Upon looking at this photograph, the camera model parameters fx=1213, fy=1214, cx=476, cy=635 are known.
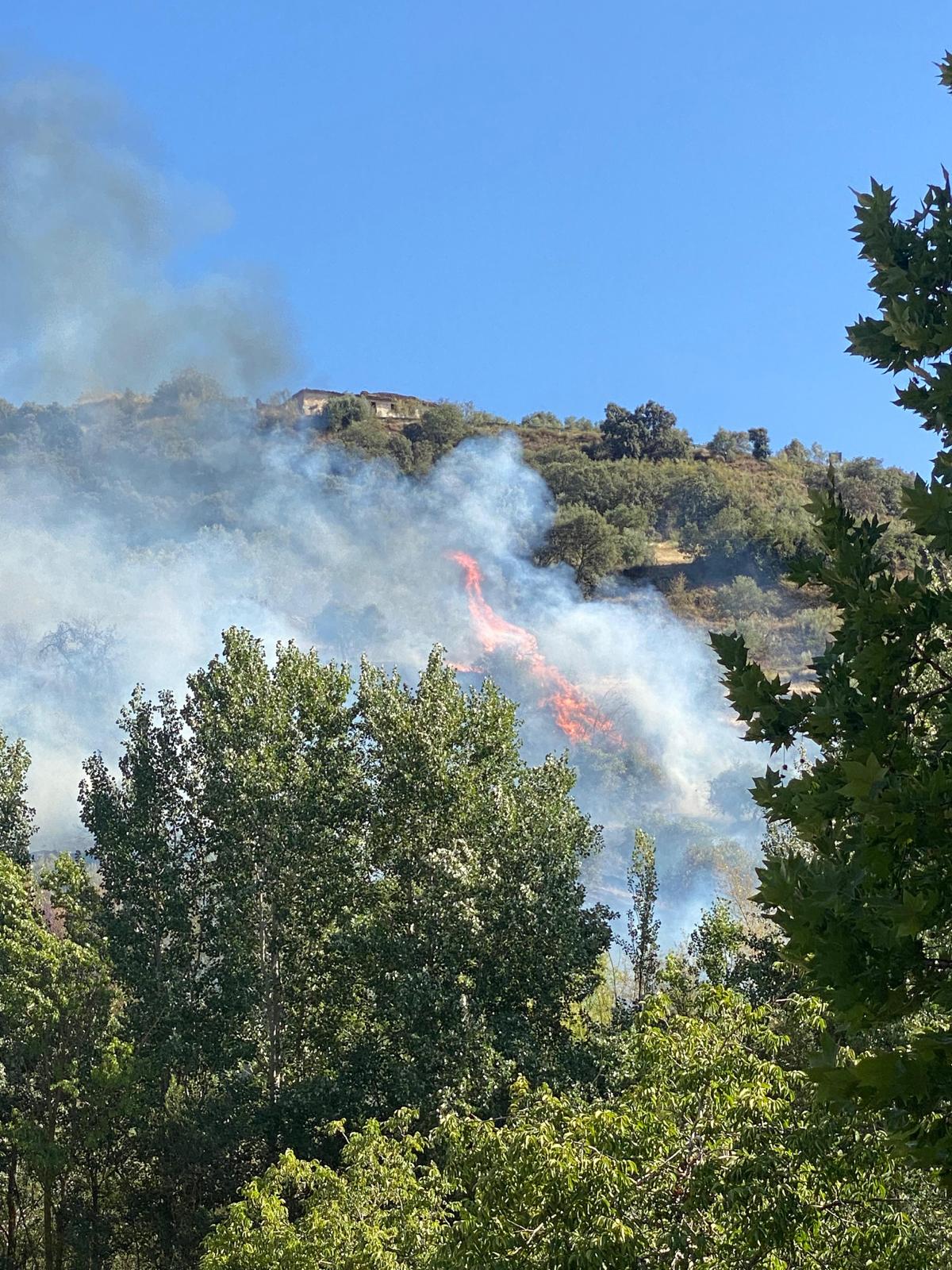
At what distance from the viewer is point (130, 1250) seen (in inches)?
1036

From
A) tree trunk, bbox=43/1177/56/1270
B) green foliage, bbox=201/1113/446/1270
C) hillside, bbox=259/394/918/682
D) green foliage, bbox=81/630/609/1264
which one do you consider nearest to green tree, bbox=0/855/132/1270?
tree trunk, bbox=43/1177/56/1270

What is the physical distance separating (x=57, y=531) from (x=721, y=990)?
105 meters

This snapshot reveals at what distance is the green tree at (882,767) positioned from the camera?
516cm

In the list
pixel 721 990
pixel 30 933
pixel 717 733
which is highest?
pixel 717 733

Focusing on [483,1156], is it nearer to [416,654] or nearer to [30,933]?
[30,933]

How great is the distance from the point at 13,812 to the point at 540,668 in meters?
52.4

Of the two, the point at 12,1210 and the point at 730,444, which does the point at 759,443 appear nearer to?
the point at 730,444

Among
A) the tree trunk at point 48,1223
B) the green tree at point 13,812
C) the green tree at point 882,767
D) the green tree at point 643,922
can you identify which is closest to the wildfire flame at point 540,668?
the green tree at point 643,922

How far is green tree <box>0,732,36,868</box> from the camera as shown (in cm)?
2977

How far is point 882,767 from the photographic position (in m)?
5.54

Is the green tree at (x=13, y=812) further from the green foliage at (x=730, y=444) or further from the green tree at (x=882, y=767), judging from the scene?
the green foliage at (x=730, y=444)

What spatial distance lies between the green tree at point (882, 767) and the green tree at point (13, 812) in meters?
26.3

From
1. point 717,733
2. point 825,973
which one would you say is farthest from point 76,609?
point 825,973

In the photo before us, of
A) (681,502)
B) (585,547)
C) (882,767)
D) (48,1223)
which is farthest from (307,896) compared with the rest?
(681,502)
